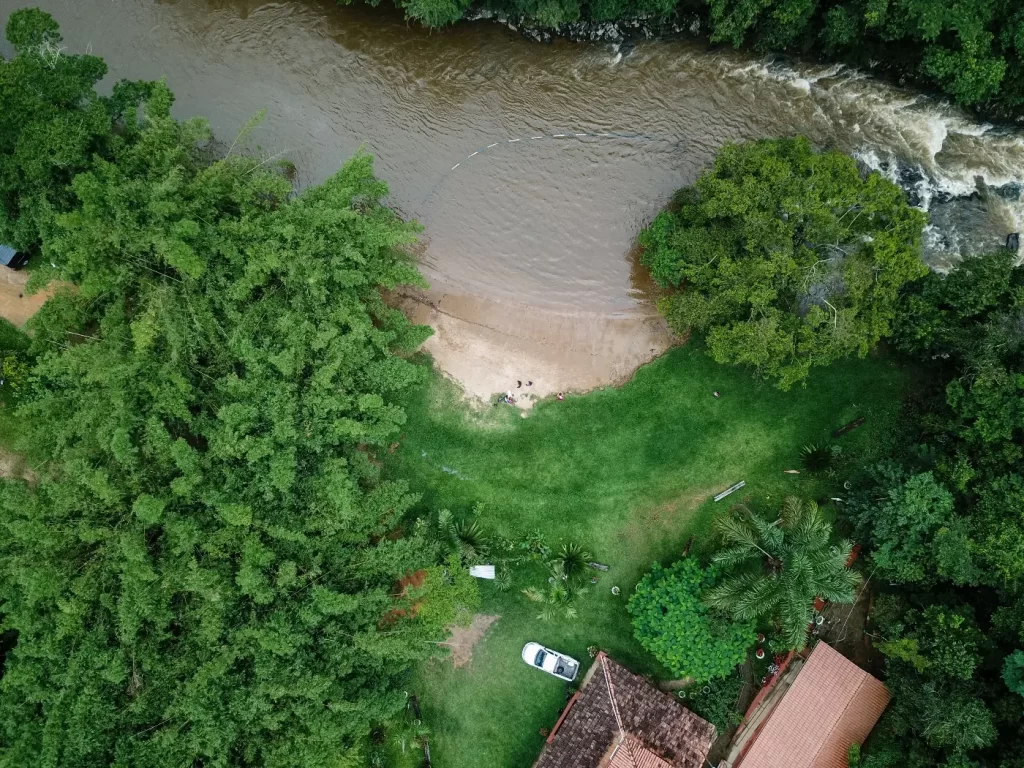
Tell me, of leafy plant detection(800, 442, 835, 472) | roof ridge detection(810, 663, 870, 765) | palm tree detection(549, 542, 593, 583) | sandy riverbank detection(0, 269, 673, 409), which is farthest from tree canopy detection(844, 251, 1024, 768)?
palm tree detection(549, 542, 593, 583)

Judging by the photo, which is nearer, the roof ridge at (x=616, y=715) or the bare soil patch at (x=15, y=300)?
the roof ridge at (x=616, y=715)

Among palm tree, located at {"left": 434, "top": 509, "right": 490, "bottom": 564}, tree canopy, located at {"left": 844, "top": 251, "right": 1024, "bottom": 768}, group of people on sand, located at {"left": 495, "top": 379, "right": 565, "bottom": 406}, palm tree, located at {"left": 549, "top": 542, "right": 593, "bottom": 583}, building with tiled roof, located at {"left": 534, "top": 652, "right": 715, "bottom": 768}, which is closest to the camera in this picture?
tree canopy, located at {"left": 844, "top": 251, "right": 1024, "bottom": 768}

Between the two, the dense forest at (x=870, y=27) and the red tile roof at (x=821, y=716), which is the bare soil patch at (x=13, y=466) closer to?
the dense forest at (x=870, y=27)

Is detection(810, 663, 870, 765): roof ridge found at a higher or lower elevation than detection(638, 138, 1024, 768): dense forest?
lower

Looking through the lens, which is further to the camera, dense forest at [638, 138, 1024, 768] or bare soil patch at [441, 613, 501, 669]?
bare soil patch at [441, 613, 501, 669]

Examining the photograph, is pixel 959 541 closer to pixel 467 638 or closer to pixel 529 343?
pixel 529 343

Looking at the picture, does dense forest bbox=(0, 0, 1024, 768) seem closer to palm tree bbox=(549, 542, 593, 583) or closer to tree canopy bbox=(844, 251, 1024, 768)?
tree canopy bbox=(844, 251, 1024, 768)

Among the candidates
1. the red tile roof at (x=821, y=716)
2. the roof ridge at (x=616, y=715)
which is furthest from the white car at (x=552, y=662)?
the red tile roof at (x=821, y=716)
